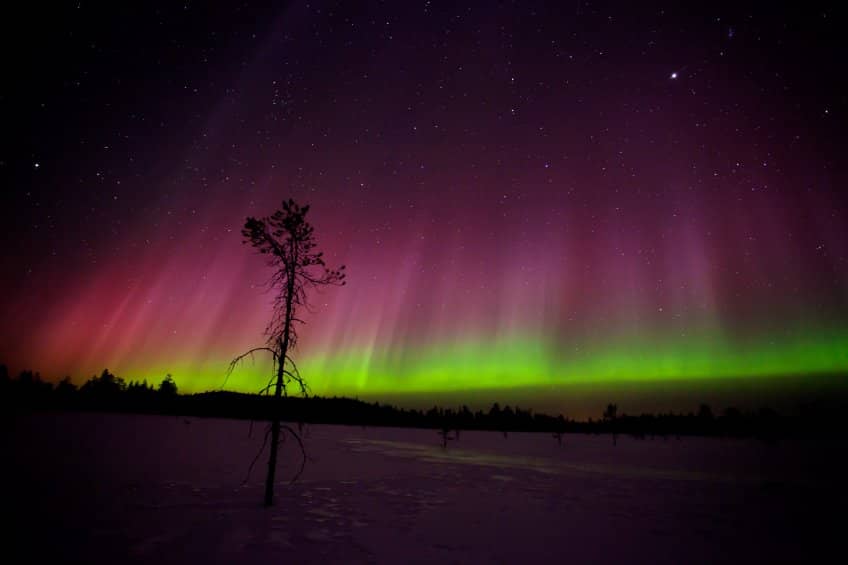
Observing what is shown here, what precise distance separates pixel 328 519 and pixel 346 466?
19.2 m

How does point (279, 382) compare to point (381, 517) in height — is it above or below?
above

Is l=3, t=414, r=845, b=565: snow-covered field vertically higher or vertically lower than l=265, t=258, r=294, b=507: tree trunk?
lower

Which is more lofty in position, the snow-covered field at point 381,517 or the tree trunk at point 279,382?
the tree trunk at point 279,382

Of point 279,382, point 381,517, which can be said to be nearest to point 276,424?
point 279,382

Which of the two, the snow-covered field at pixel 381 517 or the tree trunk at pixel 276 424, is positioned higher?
the tree trunk at pixel 276 424

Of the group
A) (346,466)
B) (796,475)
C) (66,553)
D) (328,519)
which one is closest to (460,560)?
(328,519)

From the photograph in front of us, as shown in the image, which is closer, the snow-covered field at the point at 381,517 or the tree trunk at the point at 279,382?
the snow-covered field at the point at 381,517

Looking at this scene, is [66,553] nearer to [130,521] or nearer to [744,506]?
[130,521]

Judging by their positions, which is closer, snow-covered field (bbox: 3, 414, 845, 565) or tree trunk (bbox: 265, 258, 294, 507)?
snow-covered field (bbox: 3, 414, 845, 565)

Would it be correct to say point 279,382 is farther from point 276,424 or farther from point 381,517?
point 381,517

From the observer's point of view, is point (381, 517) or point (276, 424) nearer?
point (276, 424)

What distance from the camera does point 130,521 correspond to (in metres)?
14.1

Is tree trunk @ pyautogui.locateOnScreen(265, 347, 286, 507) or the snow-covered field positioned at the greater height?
tree trunk @ pyautogui.locateOnScreen(265, 347, 286, 507)

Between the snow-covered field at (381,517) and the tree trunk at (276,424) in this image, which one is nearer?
the snow-covered field at (381,517)
